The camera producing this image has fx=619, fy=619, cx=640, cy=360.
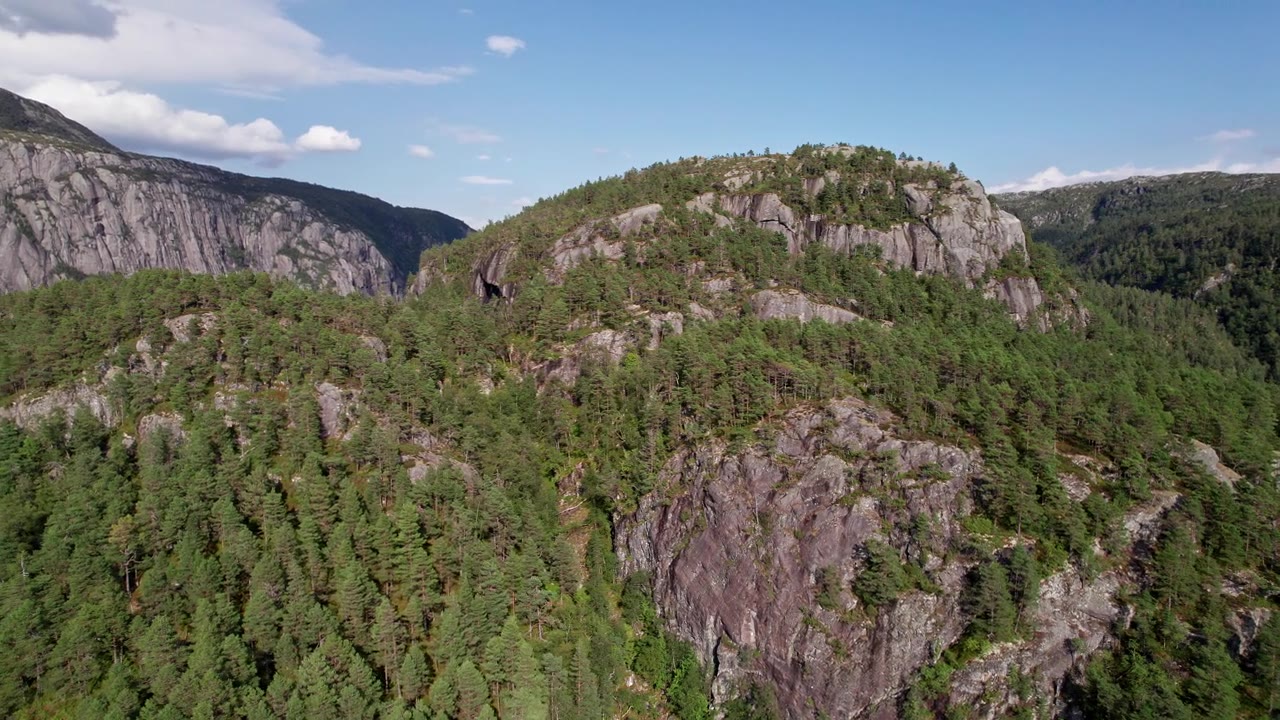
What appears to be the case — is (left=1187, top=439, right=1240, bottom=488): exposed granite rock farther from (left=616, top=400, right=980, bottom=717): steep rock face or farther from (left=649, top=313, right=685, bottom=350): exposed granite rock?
(left=649, top=313, right=685, bottom=350): exposed granite rock

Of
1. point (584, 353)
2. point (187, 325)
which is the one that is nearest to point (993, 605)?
point (584, 353)

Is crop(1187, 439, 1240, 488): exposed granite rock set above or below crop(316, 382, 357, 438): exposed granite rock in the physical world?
below

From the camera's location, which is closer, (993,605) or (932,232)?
(993,605)

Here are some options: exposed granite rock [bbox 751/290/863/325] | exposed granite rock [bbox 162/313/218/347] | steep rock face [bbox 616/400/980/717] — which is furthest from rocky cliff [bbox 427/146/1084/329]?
steep rock face [bbox 616/400/980/717]

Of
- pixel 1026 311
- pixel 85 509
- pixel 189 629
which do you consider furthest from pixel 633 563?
pixel 1026 311

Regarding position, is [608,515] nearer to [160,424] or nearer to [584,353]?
[584,353]

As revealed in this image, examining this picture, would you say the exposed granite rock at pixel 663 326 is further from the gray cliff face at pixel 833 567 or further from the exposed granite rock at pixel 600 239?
the gray cliff face at pixel 833 567
